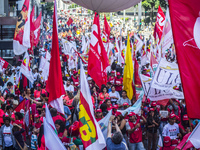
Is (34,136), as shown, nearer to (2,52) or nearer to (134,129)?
(134,129)

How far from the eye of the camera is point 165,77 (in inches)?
316

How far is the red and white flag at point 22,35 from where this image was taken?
41.6ft

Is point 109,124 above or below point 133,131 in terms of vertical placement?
above

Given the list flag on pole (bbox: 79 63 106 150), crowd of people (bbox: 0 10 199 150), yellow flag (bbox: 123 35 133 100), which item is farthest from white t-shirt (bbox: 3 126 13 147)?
yellow flag (bbox: 123 35 133 100)

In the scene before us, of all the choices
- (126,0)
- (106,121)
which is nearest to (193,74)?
(106,121)

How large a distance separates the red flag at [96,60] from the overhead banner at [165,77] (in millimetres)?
2635

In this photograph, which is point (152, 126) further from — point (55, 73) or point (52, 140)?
point (52, 140)

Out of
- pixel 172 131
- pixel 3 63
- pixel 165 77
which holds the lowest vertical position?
pixel 172 131

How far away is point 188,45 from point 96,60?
635 centimetres

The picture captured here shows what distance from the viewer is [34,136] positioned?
7270 millimetres

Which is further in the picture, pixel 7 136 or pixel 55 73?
pixel 7 136

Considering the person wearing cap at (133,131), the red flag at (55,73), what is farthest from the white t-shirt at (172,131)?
the red flag at (55,73)

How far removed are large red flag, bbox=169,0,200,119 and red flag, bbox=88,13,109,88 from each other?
6162 millimetres

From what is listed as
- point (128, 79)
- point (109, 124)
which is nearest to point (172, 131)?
point (109, 124)
